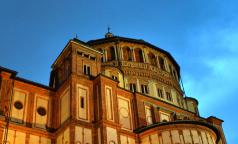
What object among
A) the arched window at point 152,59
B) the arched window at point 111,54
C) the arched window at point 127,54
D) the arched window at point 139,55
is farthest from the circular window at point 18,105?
the arched window at point 152,59

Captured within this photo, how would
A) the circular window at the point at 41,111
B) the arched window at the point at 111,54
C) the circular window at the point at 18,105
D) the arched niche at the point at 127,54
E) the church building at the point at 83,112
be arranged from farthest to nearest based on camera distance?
the arched niche at the point at 127,54 → the arched window at the point at 111,54 → the circular window at the point at 41,111 → the circular window at the point at 18,105 → the church building at the point at 83,112

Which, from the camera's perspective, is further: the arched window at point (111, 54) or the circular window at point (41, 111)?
the arched window at point (111, 54)

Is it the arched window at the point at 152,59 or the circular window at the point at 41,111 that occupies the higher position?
the arched window at the point at 152,59

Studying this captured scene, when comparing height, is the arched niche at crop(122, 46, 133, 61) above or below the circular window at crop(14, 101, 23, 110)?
above

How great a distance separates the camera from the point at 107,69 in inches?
1326

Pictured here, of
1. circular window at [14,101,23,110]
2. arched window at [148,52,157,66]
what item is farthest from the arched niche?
circular window at [14,101,23,110]

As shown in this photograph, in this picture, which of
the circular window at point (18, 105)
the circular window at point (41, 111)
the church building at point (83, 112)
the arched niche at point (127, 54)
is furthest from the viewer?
the arched niche at point (127, 54)

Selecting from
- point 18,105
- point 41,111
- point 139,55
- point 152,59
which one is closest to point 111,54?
point 139,55

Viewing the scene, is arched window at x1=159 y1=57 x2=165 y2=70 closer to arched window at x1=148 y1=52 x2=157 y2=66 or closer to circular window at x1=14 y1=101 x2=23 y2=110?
arched window at x1=148 y1=52 x2=157 y2=66

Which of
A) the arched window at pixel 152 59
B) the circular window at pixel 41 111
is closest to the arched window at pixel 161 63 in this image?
the arched window at pixel 152 59

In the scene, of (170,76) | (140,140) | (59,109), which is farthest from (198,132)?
(170,76)

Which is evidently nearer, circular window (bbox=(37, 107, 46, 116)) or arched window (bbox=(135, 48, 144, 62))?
circular window (bbox=(37, 107, 46, 116))

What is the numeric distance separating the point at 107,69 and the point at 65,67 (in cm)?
583

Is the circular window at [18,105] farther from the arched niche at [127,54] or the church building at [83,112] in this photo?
the arched niche at [127,54]
